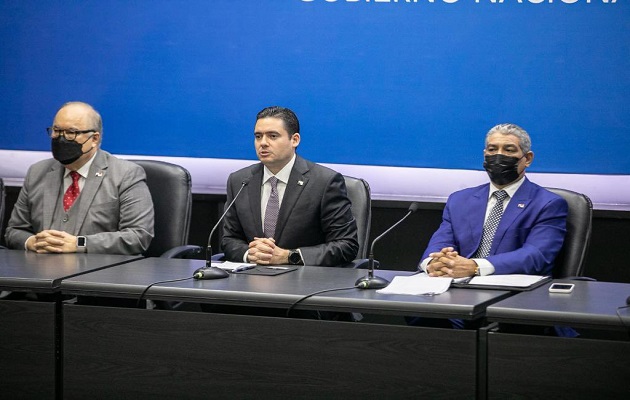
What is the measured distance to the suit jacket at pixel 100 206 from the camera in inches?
179

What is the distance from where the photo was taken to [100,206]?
4668mm

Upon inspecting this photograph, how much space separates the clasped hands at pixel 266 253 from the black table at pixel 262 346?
0.49 meters

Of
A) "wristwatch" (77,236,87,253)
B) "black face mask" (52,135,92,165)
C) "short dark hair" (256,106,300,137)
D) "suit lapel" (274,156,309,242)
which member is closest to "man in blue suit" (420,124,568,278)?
"suit lapel" (274,156,309,242)

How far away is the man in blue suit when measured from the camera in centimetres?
397

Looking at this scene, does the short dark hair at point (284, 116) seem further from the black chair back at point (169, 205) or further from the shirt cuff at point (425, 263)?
the shirt cuff at point (425, 263)

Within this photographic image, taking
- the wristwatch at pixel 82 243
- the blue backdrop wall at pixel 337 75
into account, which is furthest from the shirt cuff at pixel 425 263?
the wristwatch at pixel 82 243

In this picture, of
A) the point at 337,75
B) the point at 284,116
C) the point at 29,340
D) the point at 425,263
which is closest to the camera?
the point at 29,340

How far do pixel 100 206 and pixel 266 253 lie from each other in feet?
3.13

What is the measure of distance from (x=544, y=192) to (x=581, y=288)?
0.81 metres

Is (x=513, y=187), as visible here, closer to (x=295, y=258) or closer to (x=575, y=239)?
(x=575, y=239)

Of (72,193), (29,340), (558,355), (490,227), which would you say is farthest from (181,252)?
(558,355)

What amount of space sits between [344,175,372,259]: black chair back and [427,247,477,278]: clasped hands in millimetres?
647

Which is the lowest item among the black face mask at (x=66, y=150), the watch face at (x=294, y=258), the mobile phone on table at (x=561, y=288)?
the mobile phone on table at (x=561, y=288)

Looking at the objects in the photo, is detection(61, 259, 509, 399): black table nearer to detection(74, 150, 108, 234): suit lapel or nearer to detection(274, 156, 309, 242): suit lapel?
detection(274, 156, 309, 242): suit lapel
